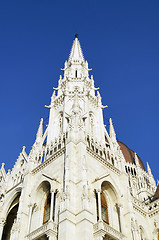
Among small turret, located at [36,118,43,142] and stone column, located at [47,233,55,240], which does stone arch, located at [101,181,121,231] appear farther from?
small turret, located at [36,118,43,142]

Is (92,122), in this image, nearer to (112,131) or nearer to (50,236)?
(112,131)

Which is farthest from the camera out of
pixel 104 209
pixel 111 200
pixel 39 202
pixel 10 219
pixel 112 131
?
pixel 112 131

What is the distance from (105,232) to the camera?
1883 centimetres

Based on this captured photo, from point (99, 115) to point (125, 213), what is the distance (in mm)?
12053

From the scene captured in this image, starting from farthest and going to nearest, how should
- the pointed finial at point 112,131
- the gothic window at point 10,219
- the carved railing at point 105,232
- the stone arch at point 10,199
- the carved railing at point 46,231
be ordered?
the pointed finial at point 112,131 < the gothic window at point 10,219 < the stone arch at point 10,199 < the carved railing at point 105,232 < the carved railing at point 46,231

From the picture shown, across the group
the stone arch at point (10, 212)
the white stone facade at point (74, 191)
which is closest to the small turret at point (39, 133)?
the white stone facade at point (74, 191)

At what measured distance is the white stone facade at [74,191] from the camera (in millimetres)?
18875

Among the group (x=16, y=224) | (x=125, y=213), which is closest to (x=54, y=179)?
(x=16, y=224)

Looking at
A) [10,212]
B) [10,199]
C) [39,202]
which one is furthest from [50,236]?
[10,212]

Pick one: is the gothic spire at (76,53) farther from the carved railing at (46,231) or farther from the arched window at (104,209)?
the carved railing at (46,231)

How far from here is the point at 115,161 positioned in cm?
2659

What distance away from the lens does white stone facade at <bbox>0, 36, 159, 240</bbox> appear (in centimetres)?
1888

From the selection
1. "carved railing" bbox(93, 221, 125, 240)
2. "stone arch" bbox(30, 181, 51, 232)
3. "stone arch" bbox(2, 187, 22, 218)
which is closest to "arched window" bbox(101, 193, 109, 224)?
"carved railing" bbox(93, 221, 125, 240)

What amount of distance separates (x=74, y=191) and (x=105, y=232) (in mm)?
3184
